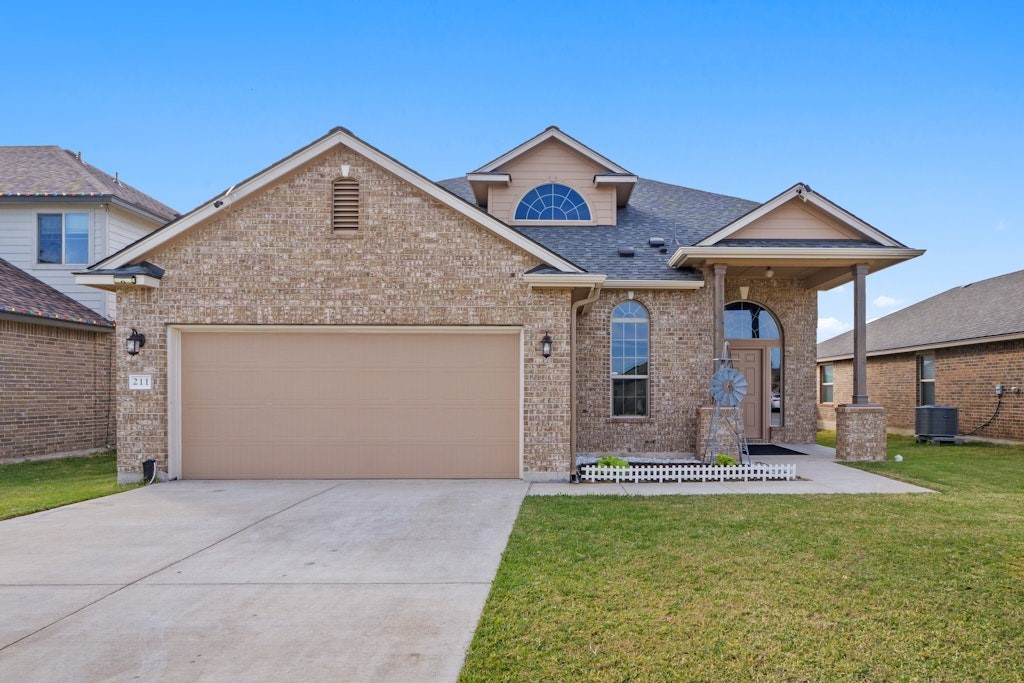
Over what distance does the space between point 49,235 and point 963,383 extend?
2480 cm

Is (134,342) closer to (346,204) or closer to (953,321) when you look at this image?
(346,204)

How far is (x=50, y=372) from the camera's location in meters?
12.7

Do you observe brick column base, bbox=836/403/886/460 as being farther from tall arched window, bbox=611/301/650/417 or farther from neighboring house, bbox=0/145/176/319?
neighboring house, bbox=0/145/176/319

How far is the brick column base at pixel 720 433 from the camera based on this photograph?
1104cm

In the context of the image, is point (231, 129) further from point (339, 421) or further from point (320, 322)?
point (339, 421)

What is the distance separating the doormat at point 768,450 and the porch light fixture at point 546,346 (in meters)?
5.53

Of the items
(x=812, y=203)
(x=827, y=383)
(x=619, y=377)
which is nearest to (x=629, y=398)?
(x=619, y=377)

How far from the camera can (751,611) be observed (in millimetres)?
4141

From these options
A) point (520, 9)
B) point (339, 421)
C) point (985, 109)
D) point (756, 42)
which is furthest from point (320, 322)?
point (985, 109)

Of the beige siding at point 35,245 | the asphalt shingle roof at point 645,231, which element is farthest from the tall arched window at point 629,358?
the beige siding at point 35,245

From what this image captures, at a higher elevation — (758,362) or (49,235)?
(49,235)

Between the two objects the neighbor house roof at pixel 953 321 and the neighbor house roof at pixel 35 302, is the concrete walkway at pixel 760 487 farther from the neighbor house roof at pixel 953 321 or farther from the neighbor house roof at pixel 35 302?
the neighbor house roof at pixel 35 302

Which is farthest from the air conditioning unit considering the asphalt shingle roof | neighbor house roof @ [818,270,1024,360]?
the asphalt shingle roof

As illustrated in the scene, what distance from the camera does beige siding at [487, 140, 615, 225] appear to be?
1427 cm
